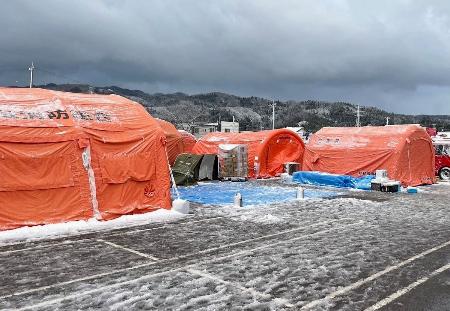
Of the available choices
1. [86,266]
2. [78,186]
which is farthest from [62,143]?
[86,266]

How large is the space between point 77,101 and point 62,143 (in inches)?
78.4

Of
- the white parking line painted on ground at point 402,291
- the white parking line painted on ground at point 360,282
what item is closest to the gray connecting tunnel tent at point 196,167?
the white parking line painted on ground at point 360,282

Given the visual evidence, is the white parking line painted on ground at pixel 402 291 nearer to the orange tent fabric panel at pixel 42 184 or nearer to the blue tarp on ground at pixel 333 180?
the orange tent fabric panel at pixel 42 184

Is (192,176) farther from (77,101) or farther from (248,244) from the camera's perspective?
(248,244)

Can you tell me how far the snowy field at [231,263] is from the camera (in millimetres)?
6215

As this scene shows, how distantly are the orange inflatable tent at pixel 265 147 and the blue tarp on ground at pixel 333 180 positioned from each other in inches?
128

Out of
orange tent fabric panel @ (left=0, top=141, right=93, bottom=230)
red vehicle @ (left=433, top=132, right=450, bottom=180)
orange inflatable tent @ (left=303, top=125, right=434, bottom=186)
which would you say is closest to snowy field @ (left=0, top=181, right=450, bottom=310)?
orange tent fabric panel @ (left=0, top=141, right=93, bottom=230)

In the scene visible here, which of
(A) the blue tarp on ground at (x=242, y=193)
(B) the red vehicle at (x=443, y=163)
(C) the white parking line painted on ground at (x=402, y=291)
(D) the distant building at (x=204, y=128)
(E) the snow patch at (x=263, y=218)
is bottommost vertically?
(C) the white parking line painted on ground at (x=402, y=291)

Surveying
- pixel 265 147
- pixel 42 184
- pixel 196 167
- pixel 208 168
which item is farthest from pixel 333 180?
pixel 42 184

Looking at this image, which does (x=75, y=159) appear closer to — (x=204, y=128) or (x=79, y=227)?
(x=79, y=227)

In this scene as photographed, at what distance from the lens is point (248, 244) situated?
966cm

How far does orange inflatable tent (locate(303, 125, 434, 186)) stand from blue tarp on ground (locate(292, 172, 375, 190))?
154cm

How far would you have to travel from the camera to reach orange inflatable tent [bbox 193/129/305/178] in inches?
1045

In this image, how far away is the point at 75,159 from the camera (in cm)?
1180
